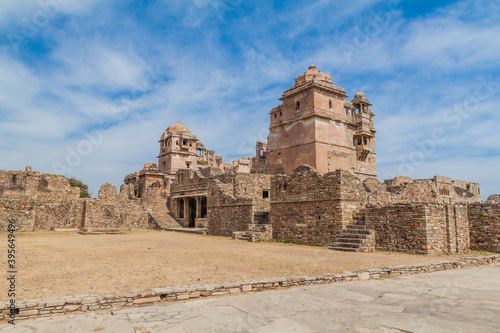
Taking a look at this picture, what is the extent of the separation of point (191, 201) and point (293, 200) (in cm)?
1716

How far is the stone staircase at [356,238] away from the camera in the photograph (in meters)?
12.1

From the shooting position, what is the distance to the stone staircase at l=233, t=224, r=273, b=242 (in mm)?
16359

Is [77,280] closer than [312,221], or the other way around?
[77,280]

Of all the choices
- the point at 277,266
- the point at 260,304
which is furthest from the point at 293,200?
the point at 260,304

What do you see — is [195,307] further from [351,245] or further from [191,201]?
[191,201]

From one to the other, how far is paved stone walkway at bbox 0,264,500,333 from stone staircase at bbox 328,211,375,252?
575 cm

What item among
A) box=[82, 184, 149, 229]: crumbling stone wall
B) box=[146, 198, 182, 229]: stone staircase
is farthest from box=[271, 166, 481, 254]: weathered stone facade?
box=[82, 184, 149, 229]: crumbling stone wall

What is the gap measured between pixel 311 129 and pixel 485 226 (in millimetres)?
15222

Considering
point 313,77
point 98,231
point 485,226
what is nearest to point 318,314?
point 485,226

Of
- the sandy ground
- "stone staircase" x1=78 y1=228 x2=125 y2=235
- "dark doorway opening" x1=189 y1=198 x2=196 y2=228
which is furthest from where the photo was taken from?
"dark doorway opening" x1=189 y1=198 x2=196 y2=228

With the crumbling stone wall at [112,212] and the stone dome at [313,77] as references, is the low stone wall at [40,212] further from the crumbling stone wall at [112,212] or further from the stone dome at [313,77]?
the stone dome at [313,77]

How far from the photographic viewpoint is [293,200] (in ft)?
51.3

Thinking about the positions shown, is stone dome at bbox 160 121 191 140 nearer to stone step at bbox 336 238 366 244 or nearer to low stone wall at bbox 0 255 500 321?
stone step at bbox 336 238 366 244

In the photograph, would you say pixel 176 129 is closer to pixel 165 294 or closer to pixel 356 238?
pixel 356 238
